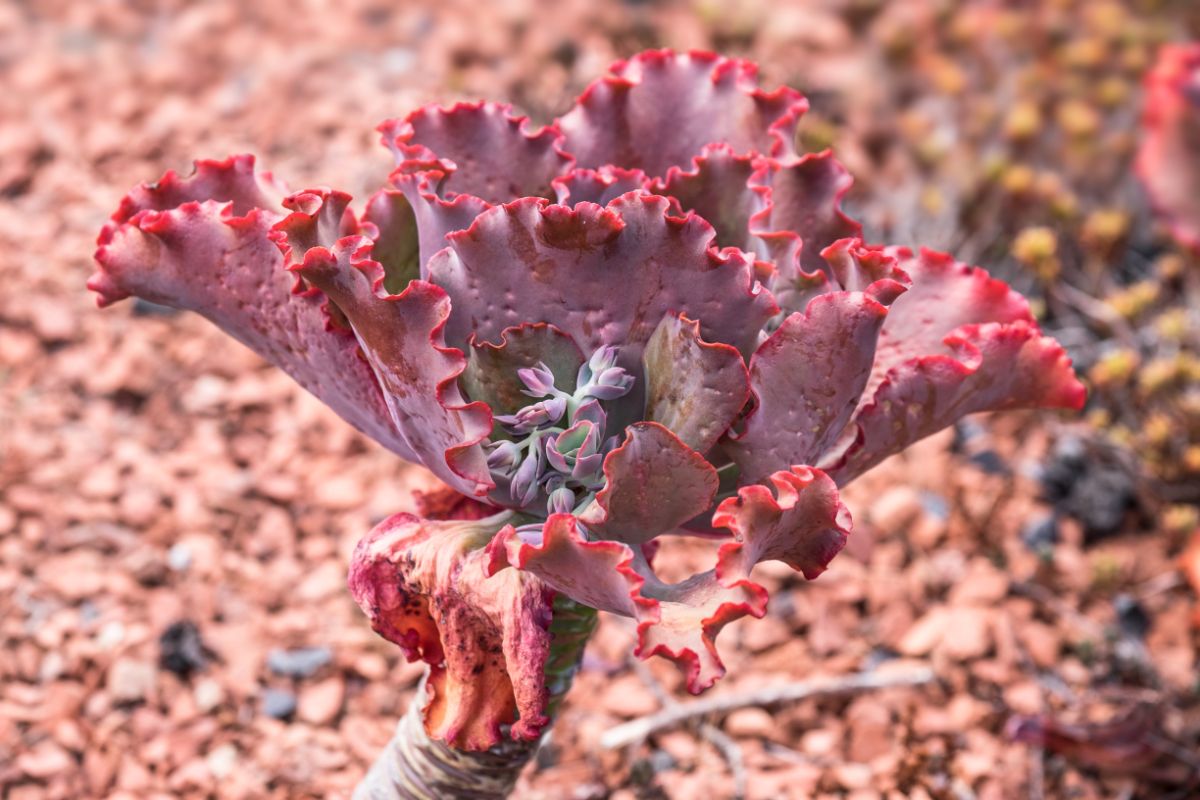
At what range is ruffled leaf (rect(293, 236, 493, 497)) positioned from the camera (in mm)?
1264

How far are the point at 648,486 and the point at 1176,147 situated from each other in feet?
6.93

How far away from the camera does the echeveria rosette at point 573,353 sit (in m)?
1.27

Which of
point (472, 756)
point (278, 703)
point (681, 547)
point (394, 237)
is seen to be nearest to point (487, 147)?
point (394, 237)

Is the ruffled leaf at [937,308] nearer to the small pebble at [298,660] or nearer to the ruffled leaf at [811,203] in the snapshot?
the ruffled leaf at [811,203]

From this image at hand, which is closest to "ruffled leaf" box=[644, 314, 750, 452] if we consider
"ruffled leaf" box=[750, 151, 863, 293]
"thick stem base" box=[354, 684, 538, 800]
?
"ruffled leaf" box=[750, 151, 863, 293]

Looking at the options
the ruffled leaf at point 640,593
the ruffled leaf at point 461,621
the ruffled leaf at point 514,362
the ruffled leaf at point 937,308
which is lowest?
the ruffled leaf at point 461,621

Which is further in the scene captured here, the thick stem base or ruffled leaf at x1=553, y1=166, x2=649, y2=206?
the thick stem base

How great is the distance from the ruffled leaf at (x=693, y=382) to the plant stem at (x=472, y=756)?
0.29 meters

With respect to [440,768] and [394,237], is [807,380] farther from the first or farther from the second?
[440,768]

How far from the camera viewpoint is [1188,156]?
9.40 ft

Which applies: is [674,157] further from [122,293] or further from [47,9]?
[47,9]

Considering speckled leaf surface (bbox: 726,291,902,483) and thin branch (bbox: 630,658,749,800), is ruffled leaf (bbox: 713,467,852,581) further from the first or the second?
thin branch (bbox: 630,658,749,800)

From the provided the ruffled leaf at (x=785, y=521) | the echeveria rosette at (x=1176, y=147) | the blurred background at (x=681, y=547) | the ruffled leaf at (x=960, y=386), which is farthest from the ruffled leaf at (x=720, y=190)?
the echeveria rosette at (x=1176, y=147)

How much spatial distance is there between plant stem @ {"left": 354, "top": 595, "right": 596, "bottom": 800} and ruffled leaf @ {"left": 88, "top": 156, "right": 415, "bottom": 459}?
29cm
